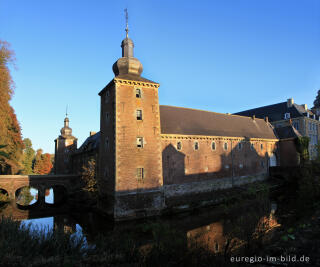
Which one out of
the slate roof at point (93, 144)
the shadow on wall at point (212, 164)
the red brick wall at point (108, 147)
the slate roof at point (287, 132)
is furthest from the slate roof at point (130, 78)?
the slate roof at point (287, 132)

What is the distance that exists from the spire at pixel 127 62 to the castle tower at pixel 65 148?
2479 cm

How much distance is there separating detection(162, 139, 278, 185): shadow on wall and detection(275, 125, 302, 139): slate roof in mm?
5569

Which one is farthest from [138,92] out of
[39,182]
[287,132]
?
[287,132]

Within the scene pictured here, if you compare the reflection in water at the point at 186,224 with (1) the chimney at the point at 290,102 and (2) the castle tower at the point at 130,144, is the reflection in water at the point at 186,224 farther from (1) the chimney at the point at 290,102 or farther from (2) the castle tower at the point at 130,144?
(1) the chimney at the point at 290,102

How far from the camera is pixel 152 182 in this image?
18.3 metres

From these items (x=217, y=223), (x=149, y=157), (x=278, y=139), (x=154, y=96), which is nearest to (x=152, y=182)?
(x=149, y=157)

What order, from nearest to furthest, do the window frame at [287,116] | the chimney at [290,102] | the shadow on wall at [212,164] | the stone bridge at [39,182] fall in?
the shadow on wall at [212,164]
the stone bridge at [39,182]
the window frame at [287,116]
the chimney at [290,102]

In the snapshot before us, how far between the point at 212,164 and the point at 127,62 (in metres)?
15.1

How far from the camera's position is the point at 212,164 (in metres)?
24.9

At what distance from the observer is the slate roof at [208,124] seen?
23.4 metres

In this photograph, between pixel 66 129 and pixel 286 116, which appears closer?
pixel 66 129

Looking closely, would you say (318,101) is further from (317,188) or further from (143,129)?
(143,129)

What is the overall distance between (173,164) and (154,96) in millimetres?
7316

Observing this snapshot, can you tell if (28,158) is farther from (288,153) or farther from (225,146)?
(288,153)
